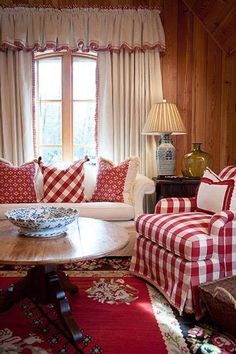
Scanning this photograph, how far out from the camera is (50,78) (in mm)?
3908

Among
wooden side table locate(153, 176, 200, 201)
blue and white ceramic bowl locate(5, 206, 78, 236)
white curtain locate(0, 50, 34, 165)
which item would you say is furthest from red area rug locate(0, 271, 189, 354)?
white curtain locate(0, 50, 34, 165)

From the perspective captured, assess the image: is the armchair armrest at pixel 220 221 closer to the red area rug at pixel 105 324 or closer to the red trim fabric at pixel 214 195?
the red trim fabric at pixel 214 195

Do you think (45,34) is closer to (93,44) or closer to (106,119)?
(93,44)

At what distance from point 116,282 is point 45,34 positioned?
8.54 feet

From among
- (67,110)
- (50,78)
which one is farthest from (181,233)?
(50,78)

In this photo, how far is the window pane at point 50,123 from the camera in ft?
12.9

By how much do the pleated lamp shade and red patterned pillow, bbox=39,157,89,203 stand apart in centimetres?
84

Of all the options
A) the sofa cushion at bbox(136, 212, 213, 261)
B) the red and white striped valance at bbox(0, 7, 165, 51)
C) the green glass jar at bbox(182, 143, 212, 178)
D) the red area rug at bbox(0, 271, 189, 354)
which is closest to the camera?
the red area rug at bbox(0, 271, 189, 354)

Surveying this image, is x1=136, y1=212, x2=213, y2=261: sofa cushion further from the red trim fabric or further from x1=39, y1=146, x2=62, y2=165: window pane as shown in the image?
x1=39, y1=146, x2=62, y2=165: window pane

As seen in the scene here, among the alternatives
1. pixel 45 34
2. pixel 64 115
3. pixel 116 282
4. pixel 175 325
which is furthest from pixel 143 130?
pixel 175 325

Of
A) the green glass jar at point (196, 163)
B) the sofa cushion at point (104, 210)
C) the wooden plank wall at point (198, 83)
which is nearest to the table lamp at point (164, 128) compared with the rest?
the green glass jar at point (196, 163)

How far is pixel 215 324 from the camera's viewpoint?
78.0 inches

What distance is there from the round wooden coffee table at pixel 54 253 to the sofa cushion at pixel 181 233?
1.19 feet

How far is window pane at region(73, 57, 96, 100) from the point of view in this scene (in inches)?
154
